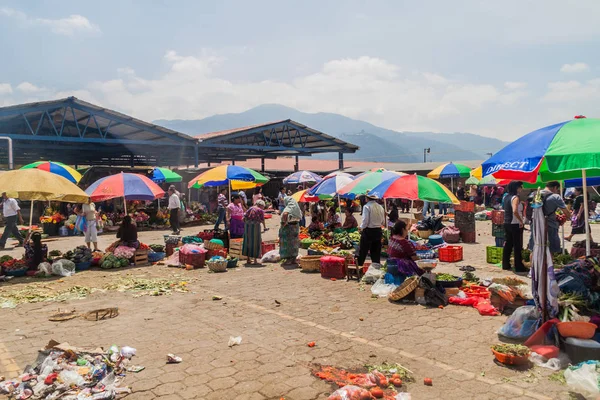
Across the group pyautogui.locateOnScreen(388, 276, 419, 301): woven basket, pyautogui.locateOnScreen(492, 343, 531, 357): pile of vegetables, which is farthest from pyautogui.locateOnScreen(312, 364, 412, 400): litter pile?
pyautogui.locateOnScreen(388, 276, 419, 301): woven basket

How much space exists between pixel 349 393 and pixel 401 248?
391 centimetres

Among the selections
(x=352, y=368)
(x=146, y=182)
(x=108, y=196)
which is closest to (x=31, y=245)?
(x=108, y=196)

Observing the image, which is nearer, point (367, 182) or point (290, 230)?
point (290, 230)

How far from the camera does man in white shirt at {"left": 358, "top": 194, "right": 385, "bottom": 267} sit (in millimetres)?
8844

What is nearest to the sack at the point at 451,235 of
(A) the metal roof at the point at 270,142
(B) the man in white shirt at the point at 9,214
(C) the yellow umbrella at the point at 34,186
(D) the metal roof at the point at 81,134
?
(C) the yellow umbrella at the point at 34,186

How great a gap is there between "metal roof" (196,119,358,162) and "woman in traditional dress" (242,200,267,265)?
17154mm

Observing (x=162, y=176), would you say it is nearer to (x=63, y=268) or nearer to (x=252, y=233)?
(x=63, y=268)

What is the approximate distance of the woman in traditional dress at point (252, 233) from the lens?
34.6 ft

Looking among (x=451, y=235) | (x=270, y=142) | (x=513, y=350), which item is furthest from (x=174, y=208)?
(x=270, y=142)

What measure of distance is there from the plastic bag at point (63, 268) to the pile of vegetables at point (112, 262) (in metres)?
0.72

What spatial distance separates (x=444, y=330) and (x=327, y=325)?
5.10 ft

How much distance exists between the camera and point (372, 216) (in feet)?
29.0

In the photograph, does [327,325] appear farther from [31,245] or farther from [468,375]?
[31,245]

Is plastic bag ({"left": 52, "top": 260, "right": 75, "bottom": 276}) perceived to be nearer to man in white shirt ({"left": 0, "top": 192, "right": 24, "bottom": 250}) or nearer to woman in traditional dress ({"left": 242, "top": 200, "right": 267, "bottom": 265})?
woman in traditional dress ({"left": 242, "top": 200, "right": 267, "bottom": 265})
